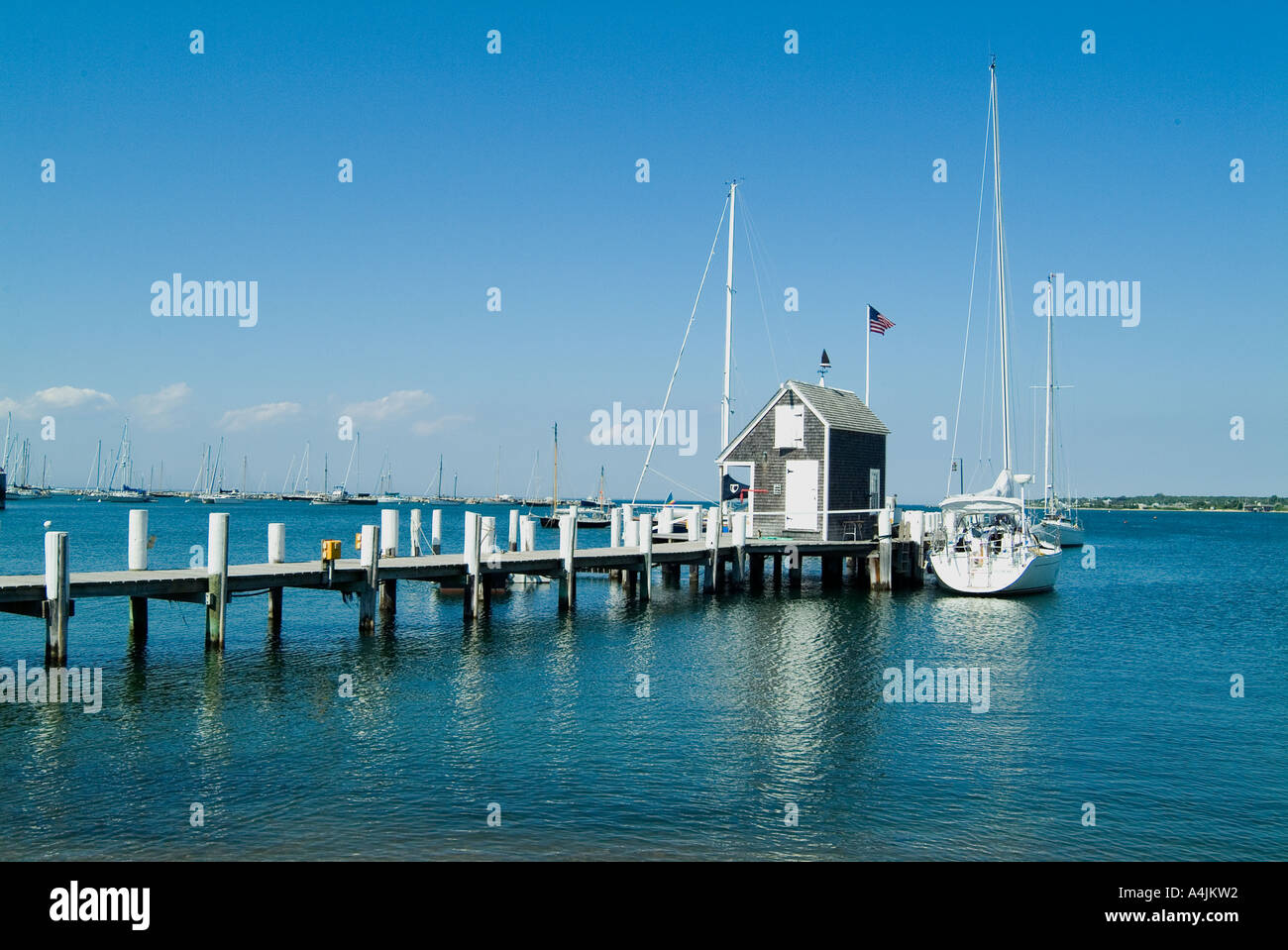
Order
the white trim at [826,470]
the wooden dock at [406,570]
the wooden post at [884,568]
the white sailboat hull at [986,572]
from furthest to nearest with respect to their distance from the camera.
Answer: the wooden post at [884,568]
the white trim at [826,470]
the white sailboat hull at [986,572]
the wooden dock at [406,570]

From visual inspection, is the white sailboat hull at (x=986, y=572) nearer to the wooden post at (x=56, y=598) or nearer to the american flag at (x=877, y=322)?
the american flag at (x=877, y=322)

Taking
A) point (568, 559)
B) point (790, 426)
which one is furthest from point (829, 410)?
point (568, 559)

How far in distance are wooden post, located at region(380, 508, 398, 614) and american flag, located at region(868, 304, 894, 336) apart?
24595 mm

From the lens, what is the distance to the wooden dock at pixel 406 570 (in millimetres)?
21875

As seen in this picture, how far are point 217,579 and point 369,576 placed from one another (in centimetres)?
441

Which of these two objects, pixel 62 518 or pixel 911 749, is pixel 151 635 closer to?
pixel 911 749

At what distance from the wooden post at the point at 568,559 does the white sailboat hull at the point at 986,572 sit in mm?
16711

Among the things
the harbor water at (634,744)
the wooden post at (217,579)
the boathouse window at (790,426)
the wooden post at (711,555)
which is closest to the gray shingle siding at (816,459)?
the boathouse window at (790,426)

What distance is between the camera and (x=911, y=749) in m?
18.3

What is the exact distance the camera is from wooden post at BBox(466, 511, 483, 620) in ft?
98.5

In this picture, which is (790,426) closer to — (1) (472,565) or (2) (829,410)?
(2) (829,410)

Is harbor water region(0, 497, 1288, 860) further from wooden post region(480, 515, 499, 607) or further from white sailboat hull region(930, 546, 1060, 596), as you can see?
white sailboat hull region(930, 546, 1060, 596)
